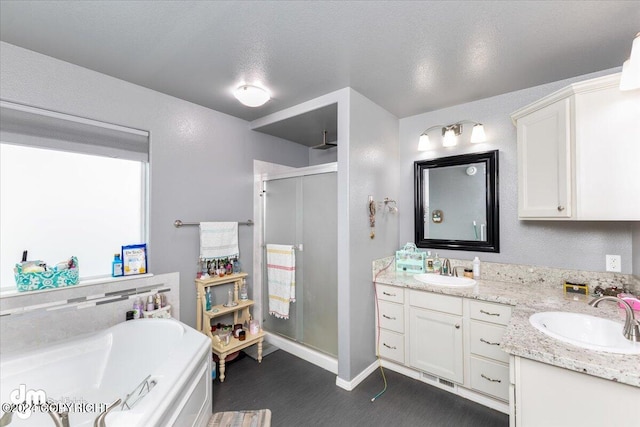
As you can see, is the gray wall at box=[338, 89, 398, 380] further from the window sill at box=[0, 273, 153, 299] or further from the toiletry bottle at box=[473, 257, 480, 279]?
the window sill at box=[0, 273, 153, 299]

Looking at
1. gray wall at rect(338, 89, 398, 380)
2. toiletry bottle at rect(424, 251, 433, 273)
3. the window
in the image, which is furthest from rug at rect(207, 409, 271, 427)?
toiletry bottle at rect(424, 251, 433, 273)

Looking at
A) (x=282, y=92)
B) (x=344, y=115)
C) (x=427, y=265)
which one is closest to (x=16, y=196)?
(x=282, y=92)

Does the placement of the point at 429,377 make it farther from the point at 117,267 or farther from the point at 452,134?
the point at 117,267

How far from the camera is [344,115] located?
231 centimetres

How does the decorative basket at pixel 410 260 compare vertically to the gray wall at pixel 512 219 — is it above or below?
below

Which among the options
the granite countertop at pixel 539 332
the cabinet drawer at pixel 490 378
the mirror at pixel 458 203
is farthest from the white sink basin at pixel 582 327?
the mirror at pixel 458 203

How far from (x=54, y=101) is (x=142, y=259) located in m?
1.26

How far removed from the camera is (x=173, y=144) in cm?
245

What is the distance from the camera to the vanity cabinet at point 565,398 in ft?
3.26

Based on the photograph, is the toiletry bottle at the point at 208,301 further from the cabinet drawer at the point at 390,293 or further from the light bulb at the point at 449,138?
the light bulb at the point at 449,138

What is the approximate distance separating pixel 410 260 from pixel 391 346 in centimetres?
82

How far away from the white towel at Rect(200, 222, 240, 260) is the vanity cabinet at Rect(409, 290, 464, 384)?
1.78 meters

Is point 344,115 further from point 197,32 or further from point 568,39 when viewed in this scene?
point 568,39

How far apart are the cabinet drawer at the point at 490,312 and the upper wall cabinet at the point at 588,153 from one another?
707 mm
